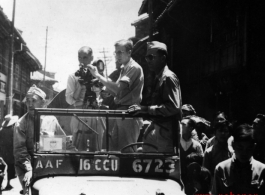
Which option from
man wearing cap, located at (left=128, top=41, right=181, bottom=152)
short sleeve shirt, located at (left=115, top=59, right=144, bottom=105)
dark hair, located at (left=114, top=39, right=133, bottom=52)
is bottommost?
man wearing cap, located at (left=128, top=41, right=181, bottom=152)

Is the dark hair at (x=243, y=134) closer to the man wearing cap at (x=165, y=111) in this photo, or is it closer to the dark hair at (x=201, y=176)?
the man wearing cap at (x=165, y=111)

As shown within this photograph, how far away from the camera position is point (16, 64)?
91.2 feet

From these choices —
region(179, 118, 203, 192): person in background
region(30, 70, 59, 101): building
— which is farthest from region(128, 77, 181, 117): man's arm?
region(30, 70, 59, 101): building

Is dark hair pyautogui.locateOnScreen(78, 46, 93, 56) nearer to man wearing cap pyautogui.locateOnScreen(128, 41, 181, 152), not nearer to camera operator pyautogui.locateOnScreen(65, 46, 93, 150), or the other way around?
camera operator pyautogui.locateOnScreen(65, 46, 93, 150)

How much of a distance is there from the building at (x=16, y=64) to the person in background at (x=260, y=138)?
14.7m

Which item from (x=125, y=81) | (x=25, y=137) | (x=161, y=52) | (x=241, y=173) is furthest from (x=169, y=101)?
(x=25, y=137)

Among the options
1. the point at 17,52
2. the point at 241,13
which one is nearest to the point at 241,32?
the point at 241,13

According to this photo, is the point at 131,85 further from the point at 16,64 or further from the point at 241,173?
the point at 16,64

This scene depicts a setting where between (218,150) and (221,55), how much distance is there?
5949mm

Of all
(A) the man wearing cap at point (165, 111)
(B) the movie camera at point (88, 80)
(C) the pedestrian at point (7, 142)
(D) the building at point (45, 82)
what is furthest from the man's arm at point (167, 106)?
(D) the building at point (45, 82)

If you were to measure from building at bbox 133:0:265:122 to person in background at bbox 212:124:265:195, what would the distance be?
465 cm

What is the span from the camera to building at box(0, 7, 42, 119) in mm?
21733

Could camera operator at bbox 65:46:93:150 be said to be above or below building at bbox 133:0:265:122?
below

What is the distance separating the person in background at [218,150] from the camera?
4664 millimetres
